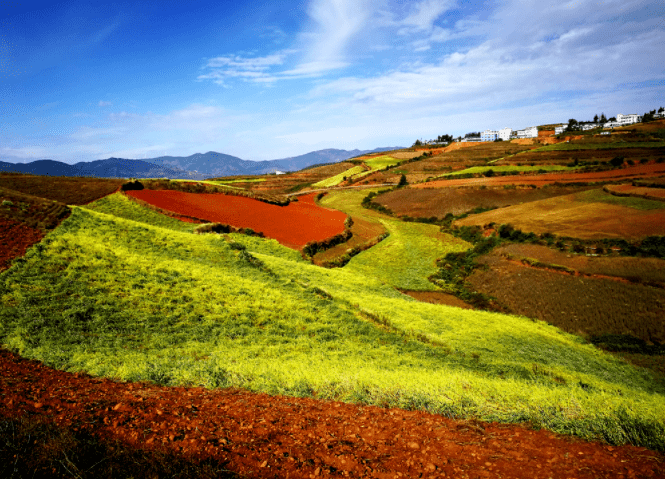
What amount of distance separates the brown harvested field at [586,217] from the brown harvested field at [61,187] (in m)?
34.9

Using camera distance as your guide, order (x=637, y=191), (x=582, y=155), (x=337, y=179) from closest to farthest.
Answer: (x=637, y=191) → (x=582, y=155) → (x=337, y=179)

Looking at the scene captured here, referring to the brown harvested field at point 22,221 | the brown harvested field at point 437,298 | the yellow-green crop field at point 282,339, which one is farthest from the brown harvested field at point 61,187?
the brown harvested field at point 437,298

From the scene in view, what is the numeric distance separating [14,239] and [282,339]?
10260mm

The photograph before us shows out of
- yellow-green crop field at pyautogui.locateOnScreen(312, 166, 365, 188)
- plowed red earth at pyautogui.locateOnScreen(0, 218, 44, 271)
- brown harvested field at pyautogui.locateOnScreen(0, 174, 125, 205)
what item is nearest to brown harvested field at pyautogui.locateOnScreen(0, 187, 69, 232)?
plowed red earth at pyautogui.locateOnScreen(0, 218, 44, 271)

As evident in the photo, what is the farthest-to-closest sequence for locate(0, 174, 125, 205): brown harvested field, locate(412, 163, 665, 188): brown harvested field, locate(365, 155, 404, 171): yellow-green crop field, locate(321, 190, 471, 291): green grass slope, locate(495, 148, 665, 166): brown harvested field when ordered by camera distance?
locate(365, 155, 404, 171): yellow-green crop field
locate(495, 148, 665, 166): brown harvested field
locate(412, 163, 665, 188): brown harvested field
locate(321, 190, 471, 291): green grass slope
locate(0, 174, 125, 205): brown harvested field

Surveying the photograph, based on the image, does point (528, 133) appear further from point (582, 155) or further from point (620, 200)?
point (620, 200)

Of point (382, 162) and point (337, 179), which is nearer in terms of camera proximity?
point (337, 179)

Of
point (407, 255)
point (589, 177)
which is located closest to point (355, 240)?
point (407, 255)

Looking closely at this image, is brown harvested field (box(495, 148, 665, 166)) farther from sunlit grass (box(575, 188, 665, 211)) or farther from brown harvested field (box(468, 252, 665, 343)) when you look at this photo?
brown harvested field (box(468, 252, 665, 343))

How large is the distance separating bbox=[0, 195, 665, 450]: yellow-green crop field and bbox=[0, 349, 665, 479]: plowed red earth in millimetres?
762

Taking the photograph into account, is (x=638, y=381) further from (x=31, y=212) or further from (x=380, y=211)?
(x=380, y=211)

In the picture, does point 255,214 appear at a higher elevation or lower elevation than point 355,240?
higher

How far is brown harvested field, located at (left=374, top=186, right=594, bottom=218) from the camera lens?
4254cm

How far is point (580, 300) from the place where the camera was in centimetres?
1677
